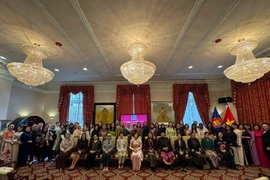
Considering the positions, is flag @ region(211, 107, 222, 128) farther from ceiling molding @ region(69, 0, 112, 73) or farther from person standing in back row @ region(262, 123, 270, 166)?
ceiling molding @ region(69, 0, 112, 73)

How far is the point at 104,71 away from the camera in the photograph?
6406mm

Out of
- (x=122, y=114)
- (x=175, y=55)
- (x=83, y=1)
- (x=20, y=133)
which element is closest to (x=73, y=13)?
(x=83, y=1)

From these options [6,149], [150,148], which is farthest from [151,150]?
[6,149]

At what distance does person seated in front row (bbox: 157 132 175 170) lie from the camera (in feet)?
14.3

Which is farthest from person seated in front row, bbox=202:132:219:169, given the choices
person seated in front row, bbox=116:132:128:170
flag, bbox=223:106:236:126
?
flag, bbox=223:106:236:126

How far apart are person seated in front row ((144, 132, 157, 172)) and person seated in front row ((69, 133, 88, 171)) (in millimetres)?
2222

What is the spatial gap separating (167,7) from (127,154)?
15.0ft

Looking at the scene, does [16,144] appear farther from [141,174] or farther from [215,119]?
[215,119]

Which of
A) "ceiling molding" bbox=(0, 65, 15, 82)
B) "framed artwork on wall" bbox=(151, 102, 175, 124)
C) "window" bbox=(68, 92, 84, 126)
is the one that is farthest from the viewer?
"window" bbox=(68, 92, 84, 126)

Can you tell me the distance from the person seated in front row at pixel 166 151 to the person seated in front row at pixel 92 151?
2.25 metres

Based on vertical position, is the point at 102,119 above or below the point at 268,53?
below

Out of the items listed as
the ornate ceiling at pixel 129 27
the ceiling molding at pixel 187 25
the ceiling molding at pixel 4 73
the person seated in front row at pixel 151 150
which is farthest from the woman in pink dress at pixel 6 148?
the ceiling molding at pixel 187 25

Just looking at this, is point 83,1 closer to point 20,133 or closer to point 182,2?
point 182,2

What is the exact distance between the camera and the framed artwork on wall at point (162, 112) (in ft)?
25.4
